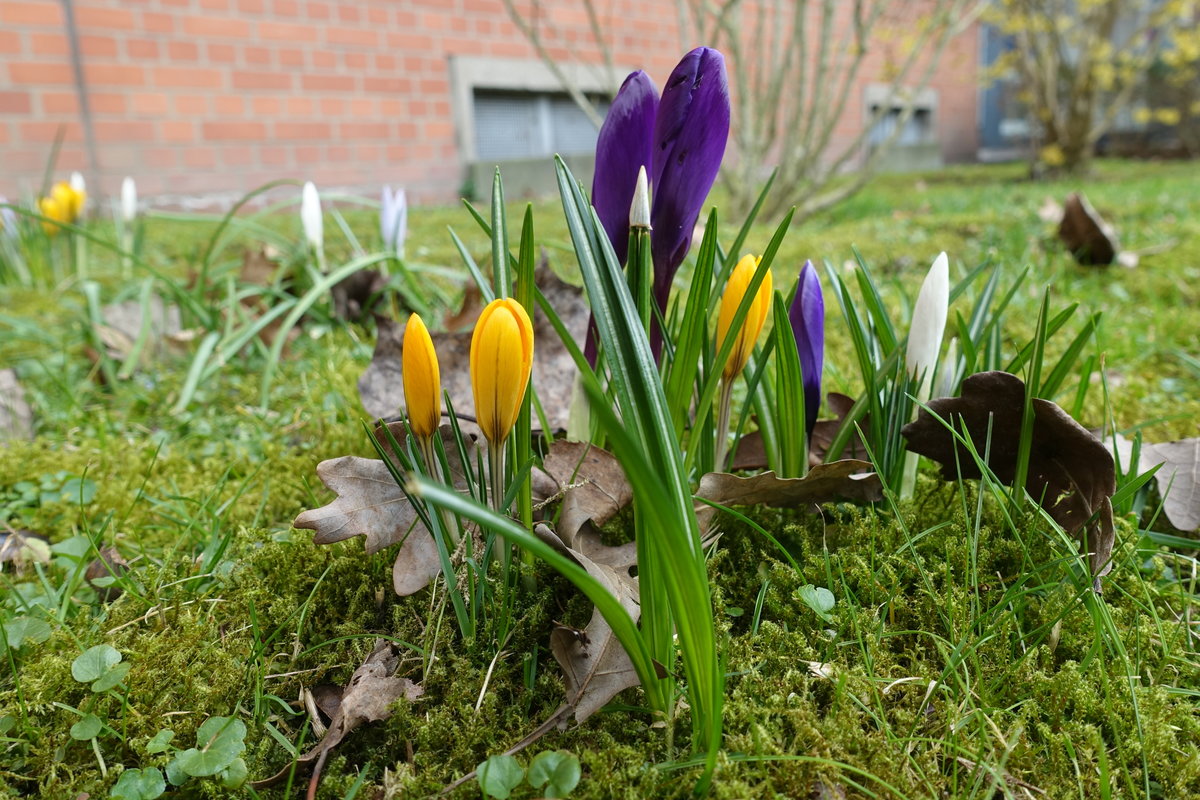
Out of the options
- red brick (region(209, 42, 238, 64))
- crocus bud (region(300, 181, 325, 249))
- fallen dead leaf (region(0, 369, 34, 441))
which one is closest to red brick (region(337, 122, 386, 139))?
red brick (region(209, 42, 238, 64))

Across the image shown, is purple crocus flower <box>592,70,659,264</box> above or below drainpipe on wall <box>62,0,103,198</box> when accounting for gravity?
below

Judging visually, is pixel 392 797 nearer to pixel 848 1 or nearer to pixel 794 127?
pixel 794 127

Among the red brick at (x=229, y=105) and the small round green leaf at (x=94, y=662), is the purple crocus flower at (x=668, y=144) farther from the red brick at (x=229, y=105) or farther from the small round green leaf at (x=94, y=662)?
the red brick at (x=229, y=105)

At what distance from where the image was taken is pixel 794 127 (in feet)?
13.7

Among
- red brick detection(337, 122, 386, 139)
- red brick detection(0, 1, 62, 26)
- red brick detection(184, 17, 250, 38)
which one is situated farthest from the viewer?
red brick detection(337, 122, 386, 139)

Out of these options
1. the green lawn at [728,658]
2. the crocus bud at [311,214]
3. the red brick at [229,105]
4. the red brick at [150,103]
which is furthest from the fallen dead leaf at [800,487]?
the red brick at [229,105]

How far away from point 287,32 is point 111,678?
207 inches

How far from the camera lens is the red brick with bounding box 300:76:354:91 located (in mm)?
5230

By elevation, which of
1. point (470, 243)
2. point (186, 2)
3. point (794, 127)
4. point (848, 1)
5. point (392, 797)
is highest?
point (848, 1)

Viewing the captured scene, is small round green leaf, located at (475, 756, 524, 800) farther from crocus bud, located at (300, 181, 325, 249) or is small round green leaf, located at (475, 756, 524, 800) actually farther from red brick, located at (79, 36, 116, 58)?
red brick, located at (79, 36, 116, 58)

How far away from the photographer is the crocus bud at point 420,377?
0.66m

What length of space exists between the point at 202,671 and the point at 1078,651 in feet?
2.88

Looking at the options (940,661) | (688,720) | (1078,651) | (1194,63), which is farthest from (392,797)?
(1194,63)

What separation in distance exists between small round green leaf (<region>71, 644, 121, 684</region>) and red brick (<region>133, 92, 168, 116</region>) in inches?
187
